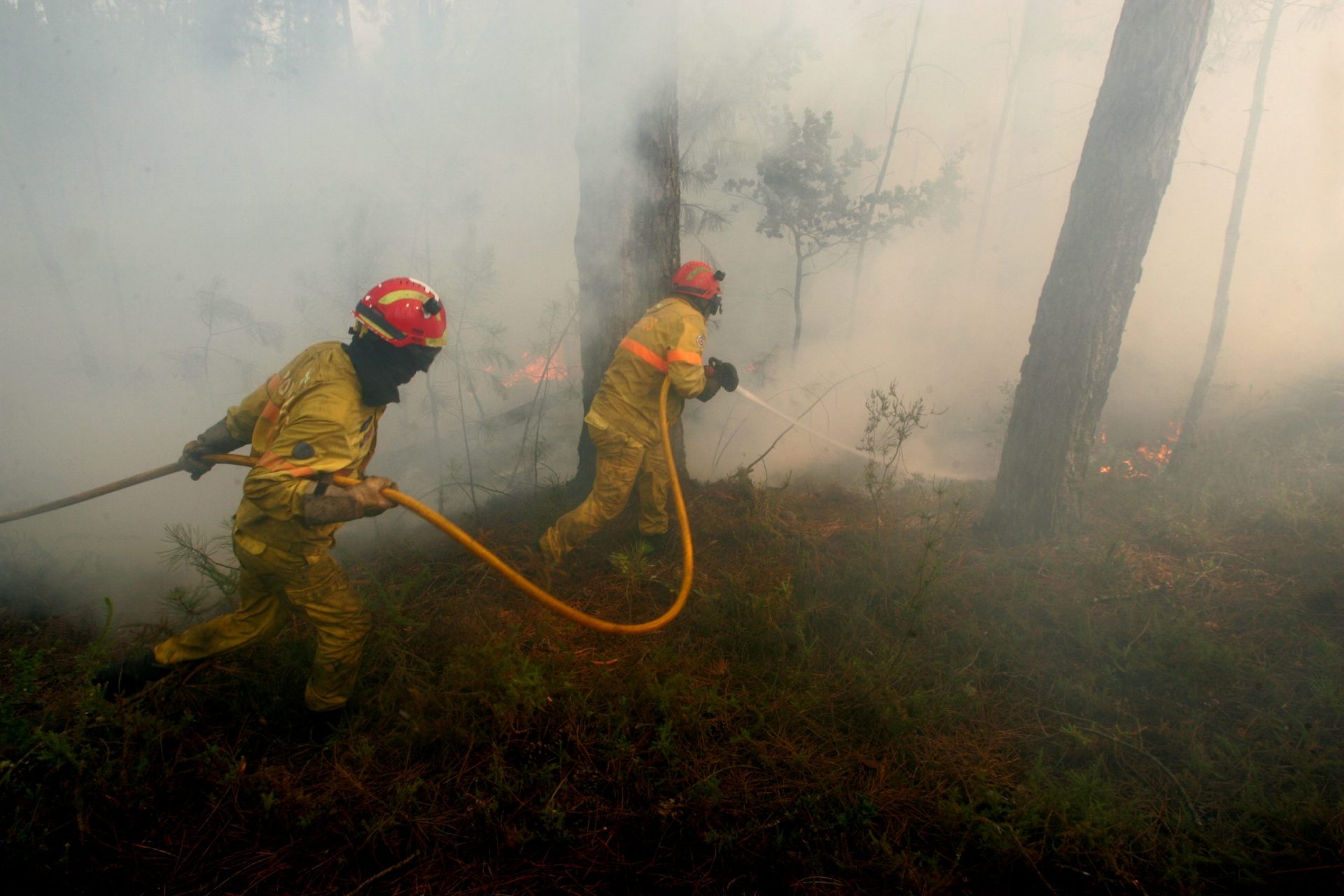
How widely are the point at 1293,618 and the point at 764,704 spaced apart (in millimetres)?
2811

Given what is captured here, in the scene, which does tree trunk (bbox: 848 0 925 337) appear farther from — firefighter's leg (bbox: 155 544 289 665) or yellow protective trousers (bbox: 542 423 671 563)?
firefighter's leg (bbox: 155 544 289 665)

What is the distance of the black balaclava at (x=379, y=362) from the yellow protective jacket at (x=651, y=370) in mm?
1381

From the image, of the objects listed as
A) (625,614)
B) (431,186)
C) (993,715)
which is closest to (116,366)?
(431,186)

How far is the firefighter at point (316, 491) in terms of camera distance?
7.32 ft

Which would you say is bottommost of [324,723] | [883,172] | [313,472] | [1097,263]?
[324,723]

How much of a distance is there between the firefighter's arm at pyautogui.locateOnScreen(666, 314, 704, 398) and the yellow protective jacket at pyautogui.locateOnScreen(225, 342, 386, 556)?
1598 mm

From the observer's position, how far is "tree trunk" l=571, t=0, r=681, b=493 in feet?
12.5

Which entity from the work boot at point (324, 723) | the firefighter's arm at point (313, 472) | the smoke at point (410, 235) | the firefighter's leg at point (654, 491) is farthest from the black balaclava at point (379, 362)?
the smoke at point (410, 235)

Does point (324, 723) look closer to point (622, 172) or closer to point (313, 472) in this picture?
point (313, 472)

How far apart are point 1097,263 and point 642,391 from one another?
9.74ft

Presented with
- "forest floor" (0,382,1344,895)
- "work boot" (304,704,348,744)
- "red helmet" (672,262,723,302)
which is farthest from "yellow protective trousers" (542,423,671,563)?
"work boot" (304,704,348,744)

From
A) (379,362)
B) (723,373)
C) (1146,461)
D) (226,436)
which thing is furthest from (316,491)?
(1146,461)

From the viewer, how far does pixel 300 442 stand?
88.4 inches

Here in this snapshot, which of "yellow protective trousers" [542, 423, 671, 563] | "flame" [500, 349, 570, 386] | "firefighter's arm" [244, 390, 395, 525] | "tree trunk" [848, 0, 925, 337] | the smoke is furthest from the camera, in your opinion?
"tree trunk" [848, 0, 925, 337]
